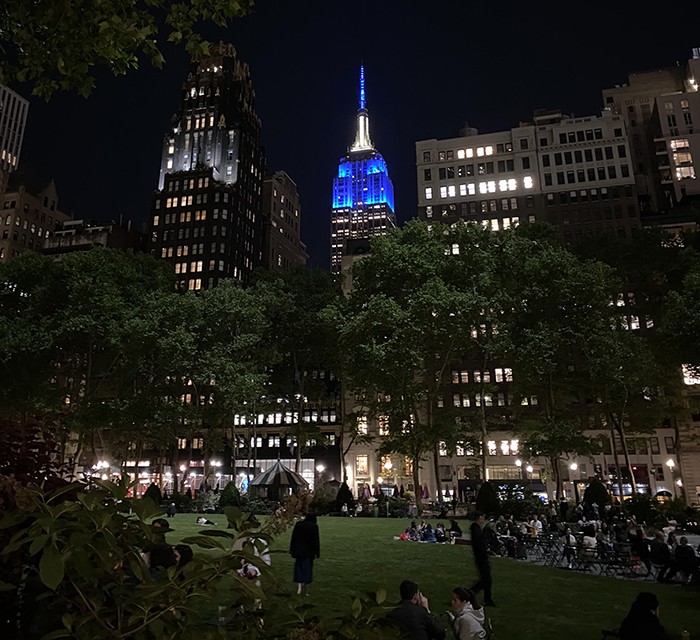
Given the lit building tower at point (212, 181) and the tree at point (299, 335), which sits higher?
the lit building tower at point (212, 181)

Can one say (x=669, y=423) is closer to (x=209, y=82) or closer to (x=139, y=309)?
(x=139, y=309)

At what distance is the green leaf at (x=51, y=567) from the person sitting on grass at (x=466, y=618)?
296 inches

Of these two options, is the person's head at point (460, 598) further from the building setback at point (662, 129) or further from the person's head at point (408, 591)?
the building setback at point (662, 129)

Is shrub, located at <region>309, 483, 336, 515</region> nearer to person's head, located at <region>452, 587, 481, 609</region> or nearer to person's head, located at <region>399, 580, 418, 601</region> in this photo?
person's head, located at <region>452, 587, 481, 609</region>

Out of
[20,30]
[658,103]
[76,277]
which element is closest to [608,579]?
[20,30]

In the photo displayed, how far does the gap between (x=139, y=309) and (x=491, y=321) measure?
89.9 feet

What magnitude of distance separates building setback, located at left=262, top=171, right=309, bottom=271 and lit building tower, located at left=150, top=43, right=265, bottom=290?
5.95 metres

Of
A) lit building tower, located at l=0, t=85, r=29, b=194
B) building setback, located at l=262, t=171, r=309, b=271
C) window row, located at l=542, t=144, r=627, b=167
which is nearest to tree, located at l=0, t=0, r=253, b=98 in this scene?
window row, located at l=542, t=144, r=627, b=167

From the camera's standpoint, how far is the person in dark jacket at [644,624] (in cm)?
773

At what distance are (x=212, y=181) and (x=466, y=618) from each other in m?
110

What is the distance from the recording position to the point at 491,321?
1726 inches

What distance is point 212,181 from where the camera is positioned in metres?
110

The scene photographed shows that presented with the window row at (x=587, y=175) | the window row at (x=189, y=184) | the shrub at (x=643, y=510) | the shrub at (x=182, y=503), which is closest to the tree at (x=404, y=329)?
the shrub at (x=643, y=510)

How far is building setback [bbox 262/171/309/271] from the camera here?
12800 cm
